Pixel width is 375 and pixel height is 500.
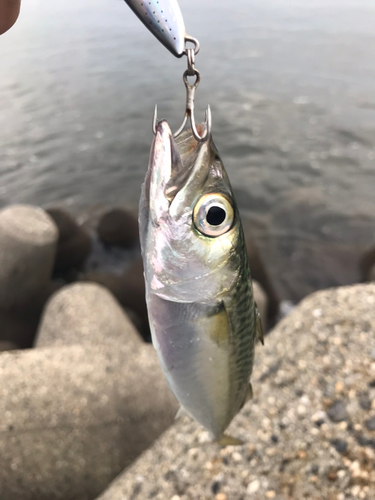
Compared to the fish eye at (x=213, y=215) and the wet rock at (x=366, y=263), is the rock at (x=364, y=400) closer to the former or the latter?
the fish eye at (x=213, y=215)

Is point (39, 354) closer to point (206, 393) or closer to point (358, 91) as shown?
point (206, 393)

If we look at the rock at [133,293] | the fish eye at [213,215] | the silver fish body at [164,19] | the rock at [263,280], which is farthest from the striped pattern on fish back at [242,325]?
the rock at [263,280]

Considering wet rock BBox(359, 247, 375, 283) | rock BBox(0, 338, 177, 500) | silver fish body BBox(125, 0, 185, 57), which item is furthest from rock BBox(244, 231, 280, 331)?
silver fish body BBox(125, 0, 185, 57)

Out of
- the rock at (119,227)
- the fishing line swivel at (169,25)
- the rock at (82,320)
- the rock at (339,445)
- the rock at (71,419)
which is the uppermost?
the fishing line swivel at (169,25)

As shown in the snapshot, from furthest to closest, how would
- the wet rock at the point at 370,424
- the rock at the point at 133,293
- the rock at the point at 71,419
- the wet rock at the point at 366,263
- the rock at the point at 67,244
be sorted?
the rock at the point at 67,244
the wet rock at the point at 366,263
the rock at the point at 133,293
the rock at the point at 71,419
the wet rock at the point at 370,424

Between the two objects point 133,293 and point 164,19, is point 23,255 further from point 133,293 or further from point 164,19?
point 164,19

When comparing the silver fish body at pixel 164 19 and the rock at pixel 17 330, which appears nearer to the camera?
the silver fish body at pixel 164 19
